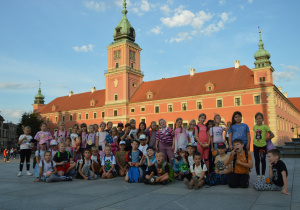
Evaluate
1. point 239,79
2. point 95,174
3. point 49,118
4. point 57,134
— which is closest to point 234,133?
point 95,174

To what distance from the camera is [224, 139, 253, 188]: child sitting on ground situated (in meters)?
5.75

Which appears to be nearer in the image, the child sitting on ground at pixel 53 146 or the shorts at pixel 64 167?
the shorts at pixel 64 167

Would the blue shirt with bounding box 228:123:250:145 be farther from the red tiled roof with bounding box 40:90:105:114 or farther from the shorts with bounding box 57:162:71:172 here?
the red tiled roof with bounding box 40:90:105:114

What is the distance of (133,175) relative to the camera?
719 cm

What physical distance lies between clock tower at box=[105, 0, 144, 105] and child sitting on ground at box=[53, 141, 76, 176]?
34.2m

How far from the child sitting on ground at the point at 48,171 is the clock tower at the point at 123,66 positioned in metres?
34.6

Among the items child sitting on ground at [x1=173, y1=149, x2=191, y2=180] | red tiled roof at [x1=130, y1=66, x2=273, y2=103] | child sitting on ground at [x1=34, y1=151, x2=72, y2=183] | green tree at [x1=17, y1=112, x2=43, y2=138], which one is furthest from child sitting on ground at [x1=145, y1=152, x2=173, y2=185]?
green tree at [x1=17, y1=112, x2=43, y2=138]

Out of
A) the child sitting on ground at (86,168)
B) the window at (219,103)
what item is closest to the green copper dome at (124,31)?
the window at (219,103)

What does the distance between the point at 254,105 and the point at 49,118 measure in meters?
44.5

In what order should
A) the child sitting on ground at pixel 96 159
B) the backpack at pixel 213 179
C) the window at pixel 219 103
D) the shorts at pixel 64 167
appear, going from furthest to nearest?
the window at pixel 219 103 < the child sitting on ground at pixel 96 159 < the shorts at pixel 64 167 < the backpack at pixel 213 179

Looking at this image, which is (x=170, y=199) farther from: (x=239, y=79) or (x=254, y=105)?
(x=239, y=79)

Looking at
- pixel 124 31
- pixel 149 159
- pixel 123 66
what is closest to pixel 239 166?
pixel 149 159

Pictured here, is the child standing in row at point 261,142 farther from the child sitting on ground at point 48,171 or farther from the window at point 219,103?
the window at point 219,103

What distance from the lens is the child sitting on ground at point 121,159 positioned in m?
8.41
